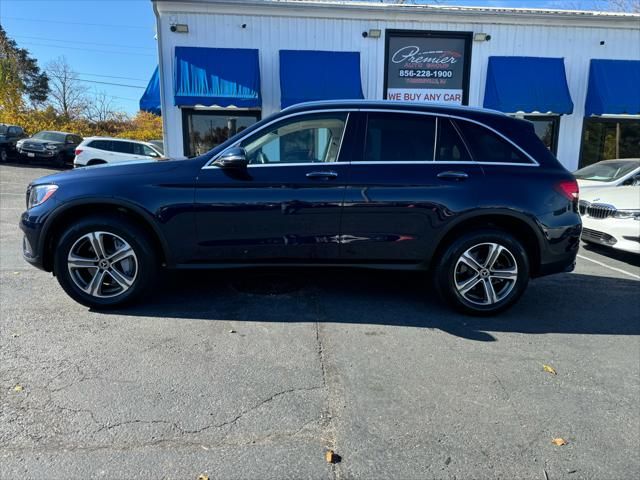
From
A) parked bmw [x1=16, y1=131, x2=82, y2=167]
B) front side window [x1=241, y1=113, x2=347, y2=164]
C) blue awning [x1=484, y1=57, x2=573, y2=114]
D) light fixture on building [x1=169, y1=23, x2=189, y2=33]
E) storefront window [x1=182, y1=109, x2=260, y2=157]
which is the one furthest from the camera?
parked bmw [x1=16, y1=131, x2=82, y2=167]

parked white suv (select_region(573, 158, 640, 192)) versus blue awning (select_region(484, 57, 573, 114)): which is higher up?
blue awning (select_region(484, 57, 573, 114))

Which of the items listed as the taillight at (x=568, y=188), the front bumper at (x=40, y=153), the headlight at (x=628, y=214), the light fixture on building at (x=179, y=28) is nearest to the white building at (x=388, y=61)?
the light fixture on building at (x=179, y=28)

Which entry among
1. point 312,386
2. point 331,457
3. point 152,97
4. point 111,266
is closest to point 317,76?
point 152,97

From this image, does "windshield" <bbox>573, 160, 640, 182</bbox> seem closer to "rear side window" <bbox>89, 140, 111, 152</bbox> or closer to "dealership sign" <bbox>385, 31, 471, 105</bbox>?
"dealership sign" <bbox>385, 31, 471, 105</bbox>

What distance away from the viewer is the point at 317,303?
14.1ft

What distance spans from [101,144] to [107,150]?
314 mm

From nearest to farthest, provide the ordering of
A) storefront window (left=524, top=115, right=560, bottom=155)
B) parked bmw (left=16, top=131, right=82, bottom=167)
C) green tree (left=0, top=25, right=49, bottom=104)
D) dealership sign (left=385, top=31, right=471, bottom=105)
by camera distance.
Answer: dealership sign (left=385, top=31, right=471, bottom=105) → storefront window (left=524, top=115, right=560, bottom=155) → parked bmw (left=16, top=131, right=82, bottom=167) → green tree (left=0, top=25, right=49, bottom=104)

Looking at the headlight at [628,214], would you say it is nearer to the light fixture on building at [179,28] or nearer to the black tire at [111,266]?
the black tire at [111,266]

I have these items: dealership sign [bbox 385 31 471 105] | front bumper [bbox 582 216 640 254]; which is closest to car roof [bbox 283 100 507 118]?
front bumper [bbox 582 216 640 254]

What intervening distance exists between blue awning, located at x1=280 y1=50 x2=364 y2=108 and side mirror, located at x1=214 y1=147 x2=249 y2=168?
25.9 feet

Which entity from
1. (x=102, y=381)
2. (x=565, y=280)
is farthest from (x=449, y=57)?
(x=102, y=381)

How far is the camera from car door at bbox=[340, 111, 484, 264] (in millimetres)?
3875

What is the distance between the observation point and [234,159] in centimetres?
364

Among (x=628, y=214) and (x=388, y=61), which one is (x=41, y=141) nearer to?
(x=388, y=61)
